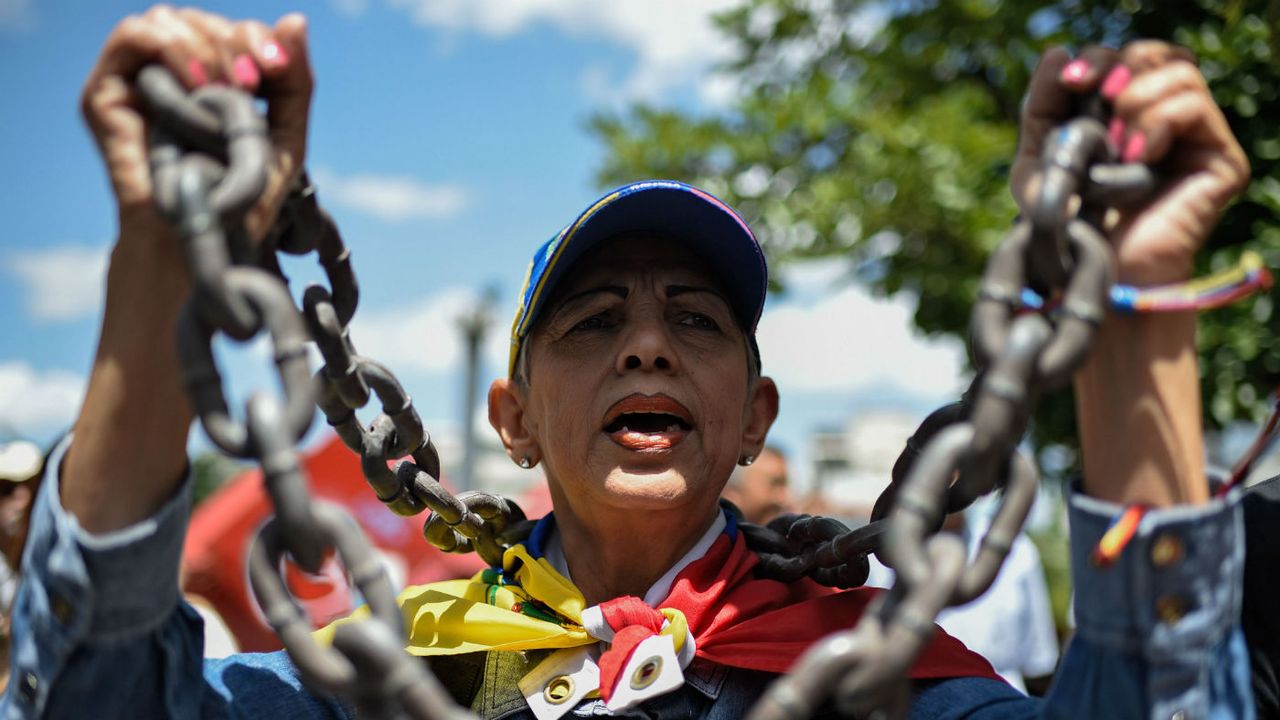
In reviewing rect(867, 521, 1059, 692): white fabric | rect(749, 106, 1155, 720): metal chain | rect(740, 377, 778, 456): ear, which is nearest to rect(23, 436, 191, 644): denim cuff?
rect(749, 106, 1155, 720): metal chain

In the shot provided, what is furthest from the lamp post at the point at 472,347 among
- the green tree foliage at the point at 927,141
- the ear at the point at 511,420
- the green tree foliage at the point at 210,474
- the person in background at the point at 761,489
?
the green tree foliage at the point at 210,474

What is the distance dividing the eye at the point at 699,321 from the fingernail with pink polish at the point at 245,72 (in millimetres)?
952

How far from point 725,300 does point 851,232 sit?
4988 mm

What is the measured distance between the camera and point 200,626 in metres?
1.61

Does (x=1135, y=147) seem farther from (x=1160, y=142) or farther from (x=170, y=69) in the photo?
(x=170, y=69)

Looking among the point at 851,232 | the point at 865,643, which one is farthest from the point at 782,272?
the point at 865,643

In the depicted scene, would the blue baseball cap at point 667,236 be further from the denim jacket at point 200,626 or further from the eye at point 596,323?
the denim jacket at point 200,626

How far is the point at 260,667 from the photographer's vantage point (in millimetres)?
1895

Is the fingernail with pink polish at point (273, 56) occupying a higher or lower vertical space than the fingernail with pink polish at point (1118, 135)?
higher

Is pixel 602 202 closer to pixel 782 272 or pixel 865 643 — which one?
pixel 865 643

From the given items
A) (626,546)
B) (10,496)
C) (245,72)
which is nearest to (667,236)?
(626,546)

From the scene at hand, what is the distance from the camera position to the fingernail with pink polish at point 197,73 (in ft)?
4.51

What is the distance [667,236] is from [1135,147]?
3.34 ft

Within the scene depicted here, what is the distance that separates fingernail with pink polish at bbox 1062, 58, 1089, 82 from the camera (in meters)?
1.35
